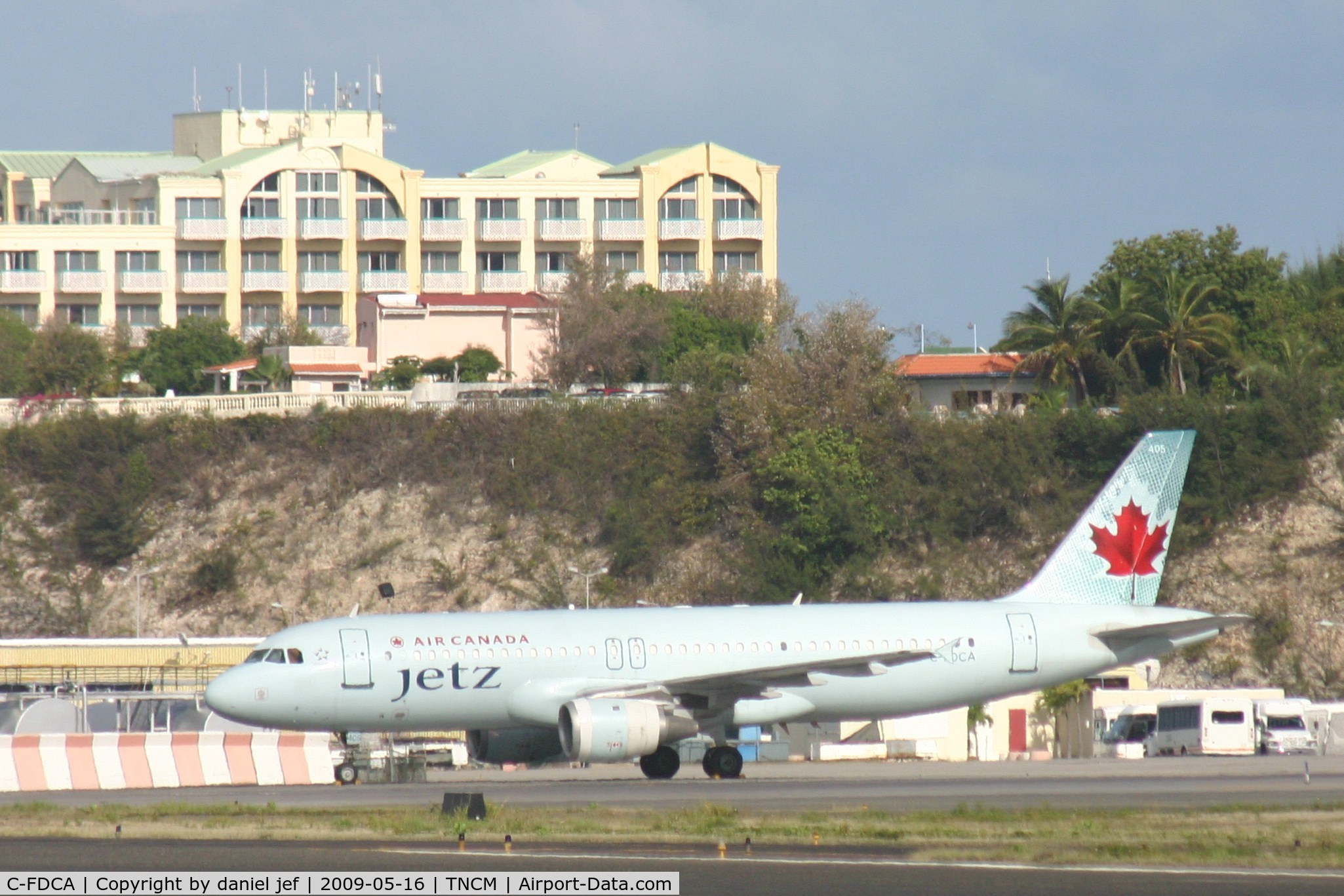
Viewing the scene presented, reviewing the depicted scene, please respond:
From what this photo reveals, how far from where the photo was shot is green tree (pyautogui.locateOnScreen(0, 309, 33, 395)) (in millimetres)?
100188

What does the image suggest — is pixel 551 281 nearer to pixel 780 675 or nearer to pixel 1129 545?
pixel 1129 545

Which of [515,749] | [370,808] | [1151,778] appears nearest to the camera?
[370,808]

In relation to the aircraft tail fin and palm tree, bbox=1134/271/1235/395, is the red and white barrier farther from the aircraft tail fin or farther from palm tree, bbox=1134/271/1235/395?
palm tree, bbox=1134/271/1235/395

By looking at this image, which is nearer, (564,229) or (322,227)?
(322,227)

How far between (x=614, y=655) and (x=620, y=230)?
3275 inches

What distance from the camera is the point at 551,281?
112m

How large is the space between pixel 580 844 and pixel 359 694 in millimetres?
13893

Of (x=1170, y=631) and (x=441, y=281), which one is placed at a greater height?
(x=441, y=281)

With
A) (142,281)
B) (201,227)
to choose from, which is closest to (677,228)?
(201,227)

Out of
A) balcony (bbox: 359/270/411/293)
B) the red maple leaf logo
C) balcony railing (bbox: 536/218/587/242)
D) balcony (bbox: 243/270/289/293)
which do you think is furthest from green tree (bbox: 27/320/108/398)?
the red maple leaf logo

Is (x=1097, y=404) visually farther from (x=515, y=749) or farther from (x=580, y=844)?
(x=580, y=844)

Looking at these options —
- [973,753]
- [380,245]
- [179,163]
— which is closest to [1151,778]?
[973,753]

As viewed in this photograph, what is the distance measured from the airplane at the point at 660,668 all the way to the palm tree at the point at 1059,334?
46.2 metres

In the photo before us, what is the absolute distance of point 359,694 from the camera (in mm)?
34250
